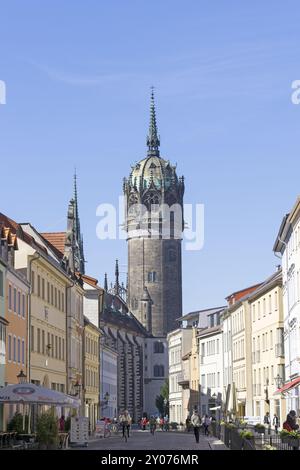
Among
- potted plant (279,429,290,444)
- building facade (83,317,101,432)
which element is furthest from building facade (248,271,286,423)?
potted plant (279,429,290,444)

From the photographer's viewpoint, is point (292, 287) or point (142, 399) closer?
point (292, 287)

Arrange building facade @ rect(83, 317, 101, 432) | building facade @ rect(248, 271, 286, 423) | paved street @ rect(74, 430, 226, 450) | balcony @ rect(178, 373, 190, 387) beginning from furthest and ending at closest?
balcony @ rect(178, 373, 190, 387) → building facade @ rect(83, 317, 101, 432) → building facade @ rect(248, 271, 286, 423) → paved street @ rect(74, 430, 226, 450)

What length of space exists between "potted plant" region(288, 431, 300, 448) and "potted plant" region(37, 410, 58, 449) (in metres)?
11.7

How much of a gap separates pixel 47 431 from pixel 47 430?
0.41 ft

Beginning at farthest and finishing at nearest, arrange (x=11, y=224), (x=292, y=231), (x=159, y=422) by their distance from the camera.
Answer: (x=159, y=422), (x=292, y=231), (x=11, y=224)

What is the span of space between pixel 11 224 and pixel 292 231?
17.8 meters

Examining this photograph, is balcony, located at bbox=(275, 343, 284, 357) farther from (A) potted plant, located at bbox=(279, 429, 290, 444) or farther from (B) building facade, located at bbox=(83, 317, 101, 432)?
(A) potted plant, located at bbox=(279, 429, 290, 444)

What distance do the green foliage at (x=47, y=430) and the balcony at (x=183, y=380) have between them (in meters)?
98.6

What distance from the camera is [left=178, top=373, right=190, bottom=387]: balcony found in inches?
5561

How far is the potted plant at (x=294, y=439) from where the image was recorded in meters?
30.2

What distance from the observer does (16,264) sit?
60344 millimetres
